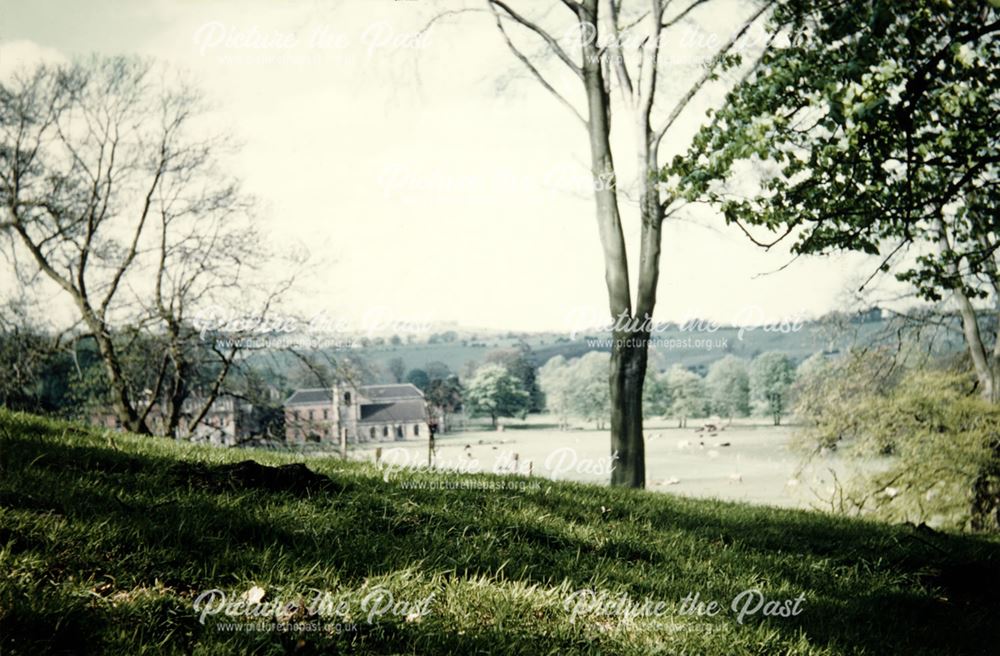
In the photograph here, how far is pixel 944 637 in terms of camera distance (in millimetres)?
3955

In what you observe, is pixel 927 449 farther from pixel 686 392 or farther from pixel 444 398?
pixel 686 392

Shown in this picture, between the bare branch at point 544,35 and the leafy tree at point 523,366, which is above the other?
the bare branch at point 544,35

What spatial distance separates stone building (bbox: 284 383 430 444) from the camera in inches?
887

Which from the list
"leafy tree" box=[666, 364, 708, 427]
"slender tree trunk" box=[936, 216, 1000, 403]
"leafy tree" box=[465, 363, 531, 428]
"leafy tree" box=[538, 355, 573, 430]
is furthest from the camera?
"leafy tree" box=[666, 364, 708, 427]

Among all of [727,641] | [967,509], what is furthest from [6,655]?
[967,509]

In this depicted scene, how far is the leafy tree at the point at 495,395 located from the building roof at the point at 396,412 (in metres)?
3.73

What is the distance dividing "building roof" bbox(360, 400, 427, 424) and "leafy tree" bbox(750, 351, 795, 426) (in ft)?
73.0

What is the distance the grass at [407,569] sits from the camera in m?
2.78

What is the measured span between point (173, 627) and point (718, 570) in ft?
11.0

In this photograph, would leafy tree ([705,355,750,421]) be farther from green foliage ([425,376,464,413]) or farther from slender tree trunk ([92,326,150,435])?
slender tree trunk ([92,326,150,435])

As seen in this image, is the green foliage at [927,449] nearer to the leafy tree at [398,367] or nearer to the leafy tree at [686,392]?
the leafy tree at [398,367]

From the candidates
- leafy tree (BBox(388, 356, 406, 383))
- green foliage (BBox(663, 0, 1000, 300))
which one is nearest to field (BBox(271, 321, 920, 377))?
leafy tree (BBox(388, 356, 406, 383))

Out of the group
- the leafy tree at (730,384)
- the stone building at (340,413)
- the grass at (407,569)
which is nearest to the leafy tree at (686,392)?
the leafy tree at (730,384)

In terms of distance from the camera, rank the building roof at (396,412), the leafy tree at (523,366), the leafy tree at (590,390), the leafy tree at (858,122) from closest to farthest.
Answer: the leafy tree at (858,122)
the leafy tree at (523,366)
the building roof at (396,412)
the leafy tree at (590,390)
